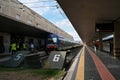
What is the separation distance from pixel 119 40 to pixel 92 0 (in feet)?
44.3

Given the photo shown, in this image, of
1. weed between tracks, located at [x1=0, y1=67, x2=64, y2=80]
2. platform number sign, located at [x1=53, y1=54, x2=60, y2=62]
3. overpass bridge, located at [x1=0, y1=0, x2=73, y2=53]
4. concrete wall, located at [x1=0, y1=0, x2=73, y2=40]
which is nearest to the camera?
weed between tracks, located at [x1=0, y1=67, x2=64, y2=80]

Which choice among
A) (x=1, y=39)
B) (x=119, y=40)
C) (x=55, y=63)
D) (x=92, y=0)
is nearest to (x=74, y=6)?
(x=92, y=0)

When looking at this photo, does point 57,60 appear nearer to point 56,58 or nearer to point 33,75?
point 56,58

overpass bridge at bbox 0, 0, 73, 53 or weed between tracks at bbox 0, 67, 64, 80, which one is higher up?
overpass bridge at bbox 0, 0, 73, 53

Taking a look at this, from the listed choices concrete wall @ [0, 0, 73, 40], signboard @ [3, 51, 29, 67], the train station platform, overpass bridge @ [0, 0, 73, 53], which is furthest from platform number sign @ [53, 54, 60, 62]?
concrete wall @ [0, 0, 73, 40]

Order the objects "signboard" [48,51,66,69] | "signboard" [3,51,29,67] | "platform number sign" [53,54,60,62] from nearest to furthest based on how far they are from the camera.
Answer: "signboard" [48,51,66,69] < "platform number sign" [53,54,60,62] < "signboard" [3,51,29,67]

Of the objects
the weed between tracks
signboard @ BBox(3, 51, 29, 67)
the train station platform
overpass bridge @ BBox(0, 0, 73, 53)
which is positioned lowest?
the weed between tracks

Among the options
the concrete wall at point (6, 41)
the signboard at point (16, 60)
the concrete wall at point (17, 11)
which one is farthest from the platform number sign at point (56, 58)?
the concrete wall at point (6, 41)

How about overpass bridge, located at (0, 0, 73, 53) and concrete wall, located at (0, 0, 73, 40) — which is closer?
overpass bridge, located at (0, 0, 73, 53)

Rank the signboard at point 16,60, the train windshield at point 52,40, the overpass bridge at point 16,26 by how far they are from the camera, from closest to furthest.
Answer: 1. the signboard at point 16,60
2. the overpass bridge at point 16,26
3. the train windshield at point 52,40

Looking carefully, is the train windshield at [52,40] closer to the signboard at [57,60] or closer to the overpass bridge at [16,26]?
the overpass bridge at [16,26]

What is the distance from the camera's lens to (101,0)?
17.2 metres

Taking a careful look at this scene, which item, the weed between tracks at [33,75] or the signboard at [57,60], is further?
the signboard at [57,60]

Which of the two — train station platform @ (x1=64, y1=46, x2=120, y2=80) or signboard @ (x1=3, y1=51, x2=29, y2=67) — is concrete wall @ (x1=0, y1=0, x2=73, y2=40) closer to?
signboard @ (x1=3, y1=51, x2=29, y2=67)
